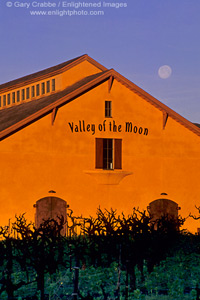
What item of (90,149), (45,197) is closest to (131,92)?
(90,149)

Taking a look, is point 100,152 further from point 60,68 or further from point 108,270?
point 108,270

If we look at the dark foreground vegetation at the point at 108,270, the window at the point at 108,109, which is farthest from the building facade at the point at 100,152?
the dark foreground vegetation at the point at 108,270

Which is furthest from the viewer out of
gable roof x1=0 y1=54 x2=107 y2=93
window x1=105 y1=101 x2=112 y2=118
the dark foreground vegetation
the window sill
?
gable roof x1=0 y1=54 x2=107 y2=93

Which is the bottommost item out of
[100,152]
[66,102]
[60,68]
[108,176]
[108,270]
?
[108,270]

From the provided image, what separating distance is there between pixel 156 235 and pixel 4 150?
1237 centimetres

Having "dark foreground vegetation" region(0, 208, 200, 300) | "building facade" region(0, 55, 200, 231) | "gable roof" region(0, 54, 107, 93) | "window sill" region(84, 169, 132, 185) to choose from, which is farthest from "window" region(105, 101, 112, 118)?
"dark foreground vegetation" region(0, 208, 200, 300)

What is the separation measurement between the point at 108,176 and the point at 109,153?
4.45 ft

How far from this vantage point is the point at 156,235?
71.4 feet

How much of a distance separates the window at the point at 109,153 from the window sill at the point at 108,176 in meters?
0.38

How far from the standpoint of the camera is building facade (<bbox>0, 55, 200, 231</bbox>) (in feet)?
106

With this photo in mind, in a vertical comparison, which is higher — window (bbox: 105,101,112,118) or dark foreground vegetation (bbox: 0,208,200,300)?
window (bbox: 105,101,112,118)

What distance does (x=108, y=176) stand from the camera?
3412 centimetres

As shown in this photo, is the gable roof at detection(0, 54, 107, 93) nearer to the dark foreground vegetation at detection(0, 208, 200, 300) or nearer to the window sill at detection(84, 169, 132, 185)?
the window sill at detection(84, 169, 132, 185)

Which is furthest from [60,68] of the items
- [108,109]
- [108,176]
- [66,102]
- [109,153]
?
[108,176]
